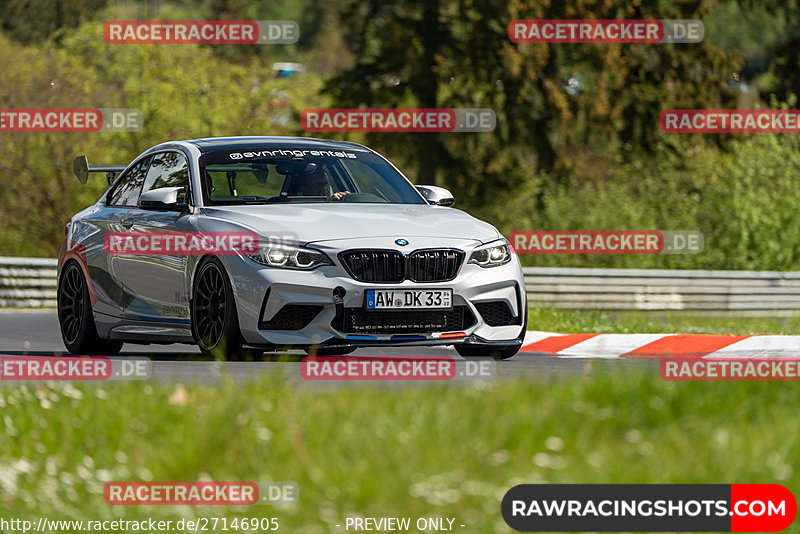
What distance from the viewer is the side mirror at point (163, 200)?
1103cm

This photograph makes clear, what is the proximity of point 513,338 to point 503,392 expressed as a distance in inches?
154

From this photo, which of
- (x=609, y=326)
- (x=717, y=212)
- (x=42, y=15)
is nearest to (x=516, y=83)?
(x=717, y=212)

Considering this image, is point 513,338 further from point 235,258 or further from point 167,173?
point 167,173

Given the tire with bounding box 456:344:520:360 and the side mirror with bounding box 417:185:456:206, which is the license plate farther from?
the side mirror with bounding box 417:185:456:206

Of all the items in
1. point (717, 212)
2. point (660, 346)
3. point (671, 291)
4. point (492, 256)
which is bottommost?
point (671, 291)

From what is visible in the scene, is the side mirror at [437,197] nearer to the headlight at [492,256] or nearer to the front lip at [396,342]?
the headlight at [492,256]

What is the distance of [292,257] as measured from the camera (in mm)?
9922

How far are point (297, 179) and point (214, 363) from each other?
2.05m

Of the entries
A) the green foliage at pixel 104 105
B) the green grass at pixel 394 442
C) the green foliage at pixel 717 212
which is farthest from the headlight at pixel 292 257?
the green foliage at pixel 104 105

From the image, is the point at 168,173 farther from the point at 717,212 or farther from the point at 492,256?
the point at 717,212

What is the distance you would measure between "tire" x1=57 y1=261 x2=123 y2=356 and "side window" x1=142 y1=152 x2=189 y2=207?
1003 mm

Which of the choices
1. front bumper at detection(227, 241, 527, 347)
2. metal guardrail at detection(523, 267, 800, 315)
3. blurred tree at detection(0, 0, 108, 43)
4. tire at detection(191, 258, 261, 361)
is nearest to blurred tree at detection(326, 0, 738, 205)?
metal guardrail at detection(523, 267, 800, 315)

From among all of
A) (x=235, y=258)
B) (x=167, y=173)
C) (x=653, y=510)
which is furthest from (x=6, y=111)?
(x=653, y=510)

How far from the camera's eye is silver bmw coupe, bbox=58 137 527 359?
9.93m
